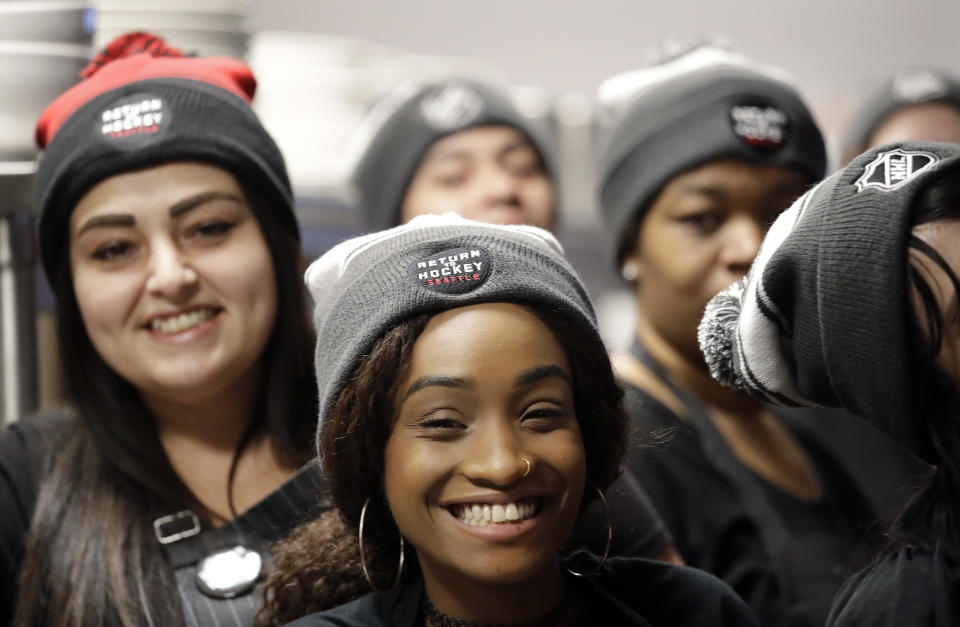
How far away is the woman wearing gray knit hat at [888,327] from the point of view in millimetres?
983

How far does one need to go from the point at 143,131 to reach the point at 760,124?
931 mm

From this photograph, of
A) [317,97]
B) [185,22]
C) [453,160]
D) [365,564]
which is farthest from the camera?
[317,97]

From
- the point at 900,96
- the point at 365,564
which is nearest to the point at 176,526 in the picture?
the point at 365,564

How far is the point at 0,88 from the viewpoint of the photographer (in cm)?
179

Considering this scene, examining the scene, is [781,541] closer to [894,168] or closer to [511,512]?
[511,512]

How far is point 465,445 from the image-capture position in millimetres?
1137

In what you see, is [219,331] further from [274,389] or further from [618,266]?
[618,266]

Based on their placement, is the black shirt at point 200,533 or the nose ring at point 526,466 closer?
the nose ring at point 526,466

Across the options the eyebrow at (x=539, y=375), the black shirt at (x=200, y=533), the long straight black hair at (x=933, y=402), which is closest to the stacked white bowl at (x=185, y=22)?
the black shirt at (x=200, y=533)

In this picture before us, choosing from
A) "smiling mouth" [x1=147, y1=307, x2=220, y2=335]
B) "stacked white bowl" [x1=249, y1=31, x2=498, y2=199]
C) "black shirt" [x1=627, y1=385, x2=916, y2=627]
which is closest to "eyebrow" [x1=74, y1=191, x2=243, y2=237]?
"smiling mouth" [x1=147, y1=307, x2=220, y2=335]

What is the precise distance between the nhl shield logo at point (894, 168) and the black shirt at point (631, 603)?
0.46 m

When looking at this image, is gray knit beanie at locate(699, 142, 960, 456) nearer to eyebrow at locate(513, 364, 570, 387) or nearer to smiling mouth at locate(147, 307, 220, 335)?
eyebrow at locate(513, 364, 570, 387)

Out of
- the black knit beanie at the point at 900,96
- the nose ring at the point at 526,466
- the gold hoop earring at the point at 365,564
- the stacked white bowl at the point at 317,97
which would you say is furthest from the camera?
the stacked white bowl at the point at 317,97

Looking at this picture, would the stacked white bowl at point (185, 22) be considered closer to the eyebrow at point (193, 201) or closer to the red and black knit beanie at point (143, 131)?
the red and black knit beanie at point (143, 131)
